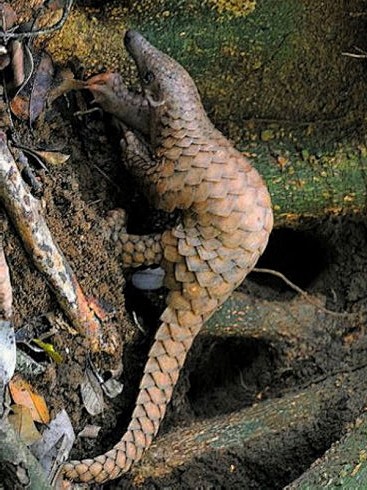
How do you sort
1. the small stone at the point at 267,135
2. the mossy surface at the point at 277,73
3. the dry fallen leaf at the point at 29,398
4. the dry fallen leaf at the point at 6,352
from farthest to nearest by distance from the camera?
1. the small stone at the point at 267,135
2. the mossy surface at the point at 277,73
3. the dry fallen leaf at the point at 29,398
4. the dry fallen leaf at the point at 6,352

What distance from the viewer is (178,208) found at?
2320 millimetres

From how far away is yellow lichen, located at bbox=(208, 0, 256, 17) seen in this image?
2.53 metres

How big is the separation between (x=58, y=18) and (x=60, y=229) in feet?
1.50

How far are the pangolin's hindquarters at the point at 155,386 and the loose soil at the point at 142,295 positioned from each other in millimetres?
60

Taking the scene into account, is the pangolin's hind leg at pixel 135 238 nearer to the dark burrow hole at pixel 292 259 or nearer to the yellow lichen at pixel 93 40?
the yellow lichen at pixel 93 40

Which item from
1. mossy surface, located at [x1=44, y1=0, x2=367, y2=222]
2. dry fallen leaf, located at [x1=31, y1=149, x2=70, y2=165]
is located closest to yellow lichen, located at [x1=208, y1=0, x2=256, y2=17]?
mossy surface, located at [x1=44, y1=0, x2=367, y2=222]

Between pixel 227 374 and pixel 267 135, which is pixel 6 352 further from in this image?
pixel 227 374

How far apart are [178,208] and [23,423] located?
2.08 ft

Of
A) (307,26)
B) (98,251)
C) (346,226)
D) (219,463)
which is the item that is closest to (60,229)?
(98,251)

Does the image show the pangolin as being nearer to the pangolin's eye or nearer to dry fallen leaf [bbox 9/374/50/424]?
the pangolin's eye

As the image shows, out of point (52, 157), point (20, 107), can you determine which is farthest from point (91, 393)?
point (20, 107)

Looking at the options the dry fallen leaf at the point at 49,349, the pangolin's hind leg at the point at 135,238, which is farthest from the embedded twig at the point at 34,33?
the dry fallen leaf at the point at 49,349

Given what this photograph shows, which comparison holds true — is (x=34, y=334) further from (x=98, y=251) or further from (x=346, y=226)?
(x=346, y=226)

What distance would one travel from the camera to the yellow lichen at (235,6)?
8.30ft
